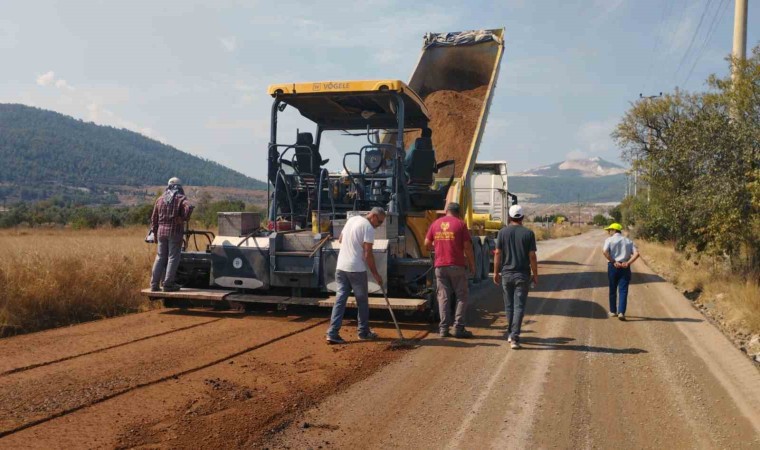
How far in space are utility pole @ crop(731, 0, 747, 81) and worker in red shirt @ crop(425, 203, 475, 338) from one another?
10.5m

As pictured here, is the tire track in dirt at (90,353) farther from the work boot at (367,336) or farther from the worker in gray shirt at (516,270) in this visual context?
the worker in gray shirt at (516,270)

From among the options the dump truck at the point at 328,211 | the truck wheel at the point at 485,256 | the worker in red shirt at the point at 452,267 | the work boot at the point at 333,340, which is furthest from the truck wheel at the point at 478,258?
the work boot at the point at 333,340

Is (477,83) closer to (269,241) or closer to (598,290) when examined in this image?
(598,290)

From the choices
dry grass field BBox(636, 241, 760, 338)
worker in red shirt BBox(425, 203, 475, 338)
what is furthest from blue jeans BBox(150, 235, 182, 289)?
→ dry grass field BBox(636, 241, 760, 338)

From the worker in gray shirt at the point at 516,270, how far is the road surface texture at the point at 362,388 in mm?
355

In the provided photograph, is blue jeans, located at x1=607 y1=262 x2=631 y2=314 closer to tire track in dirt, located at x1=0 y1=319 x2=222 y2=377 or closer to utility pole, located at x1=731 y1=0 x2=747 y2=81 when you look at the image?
tire track in dirt, located at x1=0 y1=319 x2=222 y2=377

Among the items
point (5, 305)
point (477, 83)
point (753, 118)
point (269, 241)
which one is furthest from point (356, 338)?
point (753, 118)

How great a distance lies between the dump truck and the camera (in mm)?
7992

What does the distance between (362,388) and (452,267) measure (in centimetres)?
255

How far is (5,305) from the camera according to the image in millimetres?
7223

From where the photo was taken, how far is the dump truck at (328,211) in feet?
26.2

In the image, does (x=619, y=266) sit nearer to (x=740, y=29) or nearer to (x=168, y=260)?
(x=168, y=260)

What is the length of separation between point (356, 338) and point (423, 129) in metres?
4.33

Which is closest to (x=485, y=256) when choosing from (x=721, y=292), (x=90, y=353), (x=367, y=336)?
(x=721, y=292)
